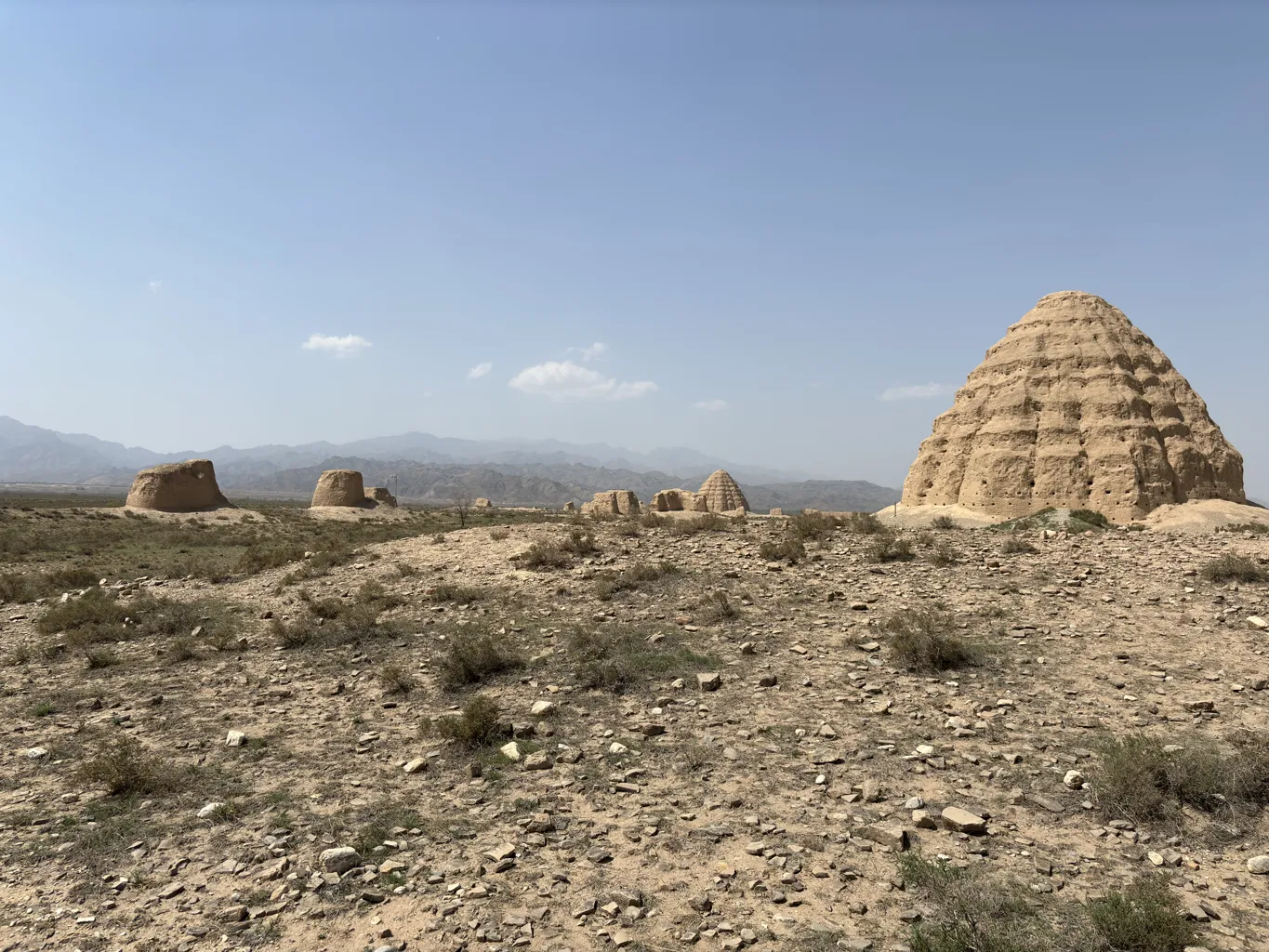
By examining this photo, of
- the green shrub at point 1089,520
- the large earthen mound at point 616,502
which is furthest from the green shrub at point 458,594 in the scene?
the large earthen mound at point 616,502

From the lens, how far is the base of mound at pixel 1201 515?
23844 millimetres

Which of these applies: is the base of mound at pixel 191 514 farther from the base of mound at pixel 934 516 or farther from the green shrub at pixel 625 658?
the base of mound at pixel 934 516

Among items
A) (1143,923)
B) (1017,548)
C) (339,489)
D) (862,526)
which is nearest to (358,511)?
(339,489)

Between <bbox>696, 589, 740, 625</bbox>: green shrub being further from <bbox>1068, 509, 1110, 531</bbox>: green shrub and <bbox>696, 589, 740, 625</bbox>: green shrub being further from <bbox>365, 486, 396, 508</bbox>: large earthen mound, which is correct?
<bbox>365, 486, 396, 508</bbox>: large earthen mound

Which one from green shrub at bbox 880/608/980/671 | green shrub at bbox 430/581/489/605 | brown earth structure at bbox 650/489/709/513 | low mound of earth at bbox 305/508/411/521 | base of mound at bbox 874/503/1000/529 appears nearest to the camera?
green shrub at bbox 880/608/980/671

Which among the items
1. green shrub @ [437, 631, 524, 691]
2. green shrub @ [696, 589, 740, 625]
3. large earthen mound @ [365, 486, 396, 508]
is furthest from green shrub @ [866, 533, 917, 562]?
large earthen mound @ [365, 486, 396, 508]

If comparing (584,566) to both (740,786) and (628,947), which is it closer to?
(740,786)

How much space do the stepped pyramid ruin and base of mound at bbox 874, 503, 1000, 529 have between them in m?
0.49

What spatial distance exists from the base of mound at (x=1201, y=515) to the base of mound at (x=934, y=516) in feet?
17.9

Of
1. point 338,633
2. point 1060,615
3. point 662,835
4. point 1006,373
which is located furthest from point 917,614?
point 1006,373

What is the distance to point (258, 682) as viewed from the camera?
8758 mm

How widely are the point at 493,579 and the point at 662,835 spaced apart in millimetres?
8751

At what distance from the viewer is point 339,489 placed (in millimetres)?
45531

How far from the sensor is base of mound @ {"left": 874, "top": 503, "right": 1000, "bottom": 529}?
26328 millimetres
